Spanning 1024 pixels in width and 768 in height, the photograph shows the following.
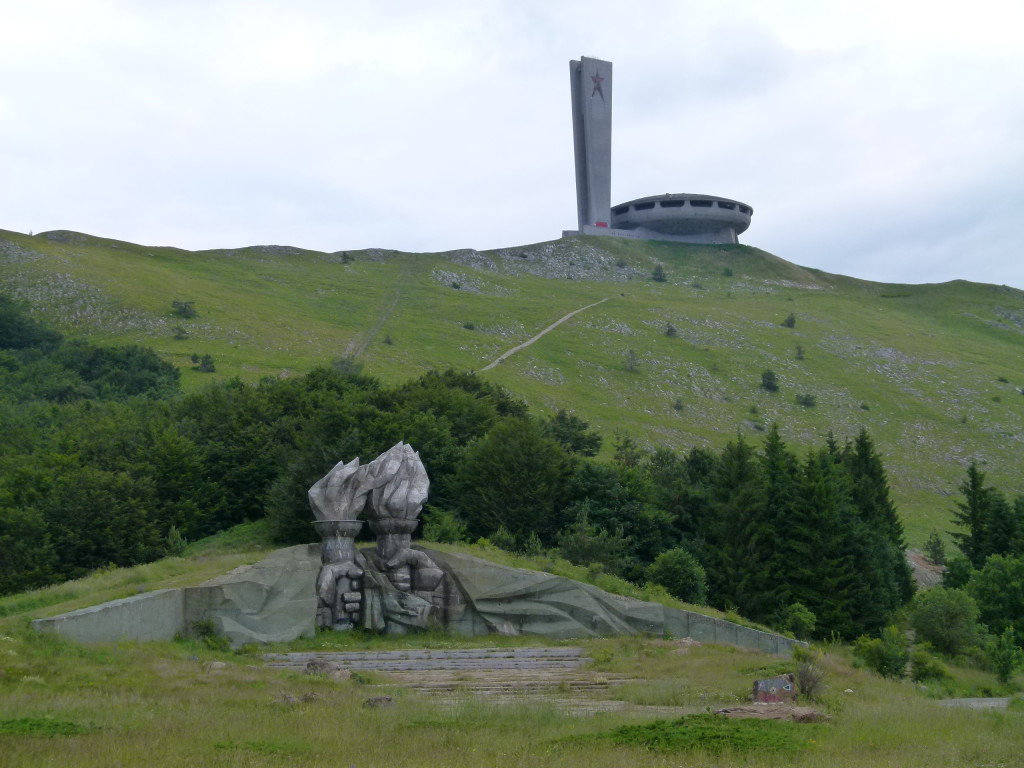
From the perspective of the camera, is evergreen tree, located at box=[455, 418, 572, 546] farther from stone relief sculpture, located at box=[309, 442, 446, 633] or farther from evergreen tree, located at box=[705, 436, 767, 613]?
stone relief sculpture, located at box=[309, 442, 446, 633]

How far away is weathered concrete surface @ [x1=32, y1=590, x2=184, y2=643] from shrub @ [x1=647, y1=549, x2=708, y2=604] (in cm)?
1411

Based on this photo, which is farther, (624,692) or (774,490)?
(774,490)

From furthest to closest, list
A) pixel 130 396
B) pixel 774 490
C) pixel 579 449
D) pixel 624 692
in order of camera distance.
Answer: pixel 130 396
pixel 579 449
pixel 774 490
pixel 624 692

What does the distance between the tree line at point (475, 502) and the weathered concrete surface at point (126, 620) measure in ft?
31.9

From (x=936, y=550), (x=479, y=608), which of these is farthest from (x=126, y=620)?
(x=936, y=550)

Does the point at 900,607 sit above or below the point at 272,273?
below

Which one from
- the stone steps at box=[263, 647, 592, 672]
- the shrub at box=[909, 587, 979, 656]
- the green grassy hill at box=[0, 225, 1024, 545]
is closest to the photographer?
the stone steps at box=[263, 647, 592, 672]

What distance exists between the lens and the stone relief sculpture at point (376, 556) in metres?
24.3

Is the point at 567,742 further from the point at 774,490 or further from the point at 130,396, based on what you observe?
the point at 130,396

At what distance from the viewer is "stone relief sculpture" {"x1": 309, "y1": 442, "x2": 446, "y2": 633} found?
24.3m

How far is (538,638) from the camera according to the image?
24.2 meters

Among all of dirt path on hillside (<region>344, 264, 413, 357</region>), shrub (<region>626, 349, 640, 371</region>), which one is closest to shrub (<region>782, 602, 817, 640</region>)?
dirt path on hillside (<region>344, 264, 413, 357</region>)

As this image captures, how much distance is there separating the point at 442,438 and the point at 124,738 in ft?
87.6

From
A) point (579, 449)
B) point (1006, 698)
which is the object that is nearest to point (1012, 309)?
point (579, 449)
